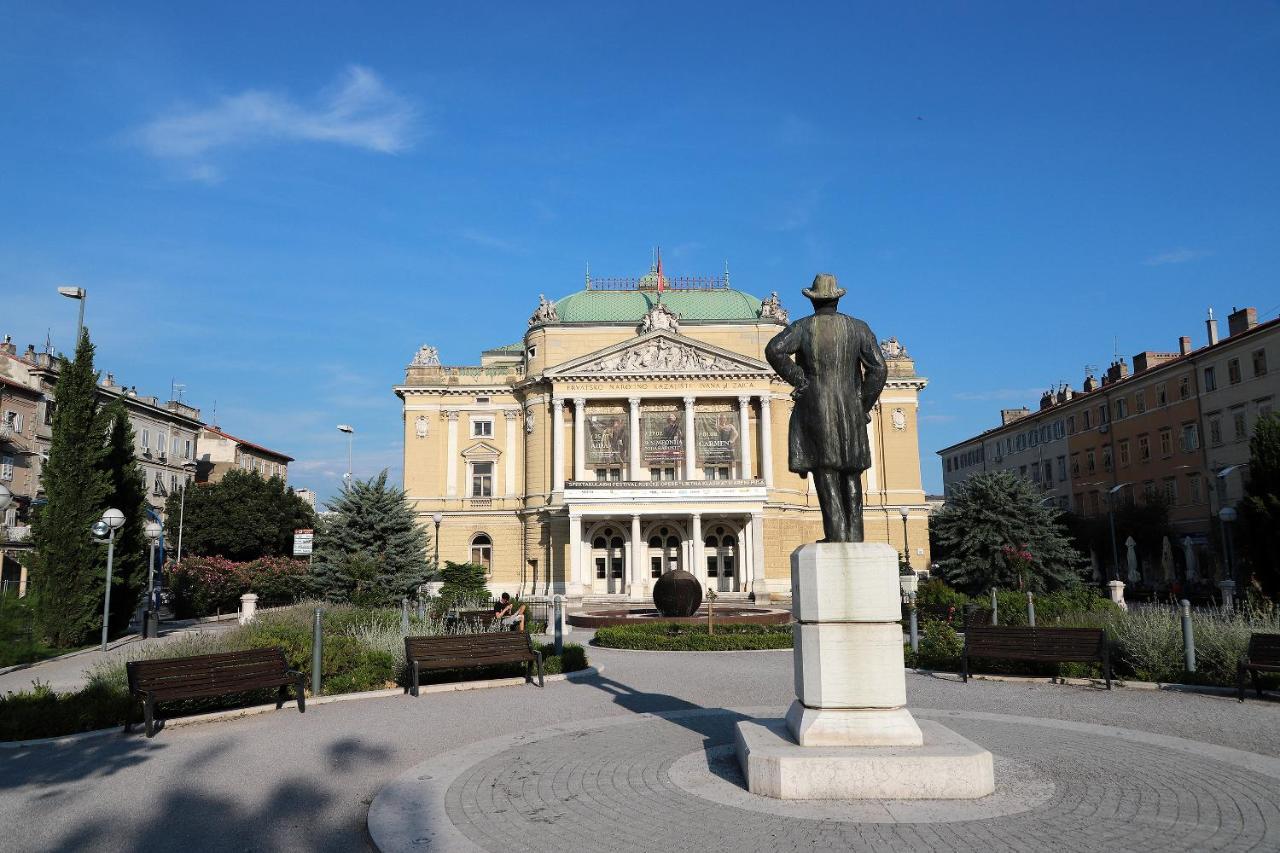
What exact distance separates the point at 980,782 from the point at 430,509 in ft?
158

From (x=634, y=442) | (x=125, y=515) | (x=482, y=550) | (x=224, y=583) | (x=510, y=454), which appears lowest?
(x=224, y=583)

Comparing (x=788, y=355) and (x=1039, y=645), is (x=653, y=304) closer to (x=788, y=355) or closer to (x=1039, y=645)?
(x=1039, y=645)

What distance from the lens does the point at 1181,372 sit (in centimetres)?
4803

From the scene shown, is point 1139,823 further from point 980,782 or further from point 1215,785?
point 1215,785

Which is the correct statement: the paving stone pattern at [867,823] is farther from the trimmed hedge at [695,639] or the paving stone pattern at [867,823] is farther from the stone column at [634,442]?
the stone column at [634,442]

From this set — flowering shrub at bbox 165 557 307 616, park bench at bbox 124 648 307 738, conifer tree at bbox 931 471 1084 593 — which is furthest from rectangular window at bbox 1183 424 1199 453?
park bench at bbox 124 648 307 738

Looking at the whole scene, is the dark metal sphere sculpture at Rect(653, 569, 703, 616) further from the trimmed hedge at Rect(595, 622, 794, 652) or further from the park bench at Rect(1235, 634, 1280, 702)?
the park bench at Rect(1235, 634, 1280, 702)

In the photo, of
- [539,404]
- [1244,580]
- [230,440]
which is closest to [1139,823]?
[1244,580]

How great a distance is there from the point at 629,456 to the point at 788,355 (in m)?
41.9

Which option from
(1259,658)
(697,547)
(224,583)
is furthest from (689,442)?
(1259,658)

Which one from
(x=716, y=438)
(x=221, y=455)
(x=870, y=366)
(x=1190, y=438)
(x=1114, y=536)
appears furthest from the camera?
(x=221, y=455)

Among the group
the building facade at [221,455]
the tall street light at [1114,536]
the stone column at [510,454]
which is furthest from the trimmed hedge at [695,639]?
the building facade at [221,455]

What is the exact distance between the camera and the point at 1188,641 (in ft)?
44.2

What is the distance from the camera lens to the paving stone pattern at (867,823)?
6.07 m
